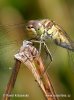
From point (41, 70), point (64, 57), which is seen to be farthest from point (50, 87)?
point (64, 57)

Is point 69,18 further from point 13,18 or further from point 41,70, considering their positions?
point 41,70

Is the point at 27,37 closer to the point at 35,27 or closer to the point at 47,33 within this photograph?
the point at 47,33

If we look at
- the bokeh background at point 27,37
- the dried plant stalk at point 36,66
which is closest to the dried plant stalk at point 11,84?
the dried plant stalk at point 36,66

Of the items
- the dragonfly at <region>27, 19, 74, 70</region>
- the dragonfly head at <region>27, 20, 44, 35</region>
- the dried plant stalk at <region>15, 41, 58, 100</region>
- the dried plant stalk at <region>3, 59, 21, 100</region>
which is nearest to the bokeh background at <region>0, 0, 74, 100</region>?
the dragonfly at <region>27, 19, 74, 70</region>

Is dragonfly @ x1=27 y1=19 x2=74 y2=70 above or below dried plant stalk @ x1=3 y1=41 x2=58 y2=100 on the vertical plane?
above

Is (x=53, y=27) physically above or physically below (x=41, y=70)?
above

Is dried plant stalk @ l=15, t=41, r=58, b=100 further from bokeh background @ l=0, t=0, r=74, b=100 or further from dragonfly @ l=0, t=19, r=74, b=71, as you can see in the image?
bokeh background @ l=0, t=0, r=74, b=100

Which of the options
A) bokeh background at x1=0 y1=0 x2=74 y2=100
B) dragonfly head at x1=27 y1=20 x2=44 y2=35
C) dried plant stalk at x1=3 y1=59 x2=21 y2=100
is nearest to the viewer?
dried plant stalk at x1=3 y1=59 x2=21 y2=100
